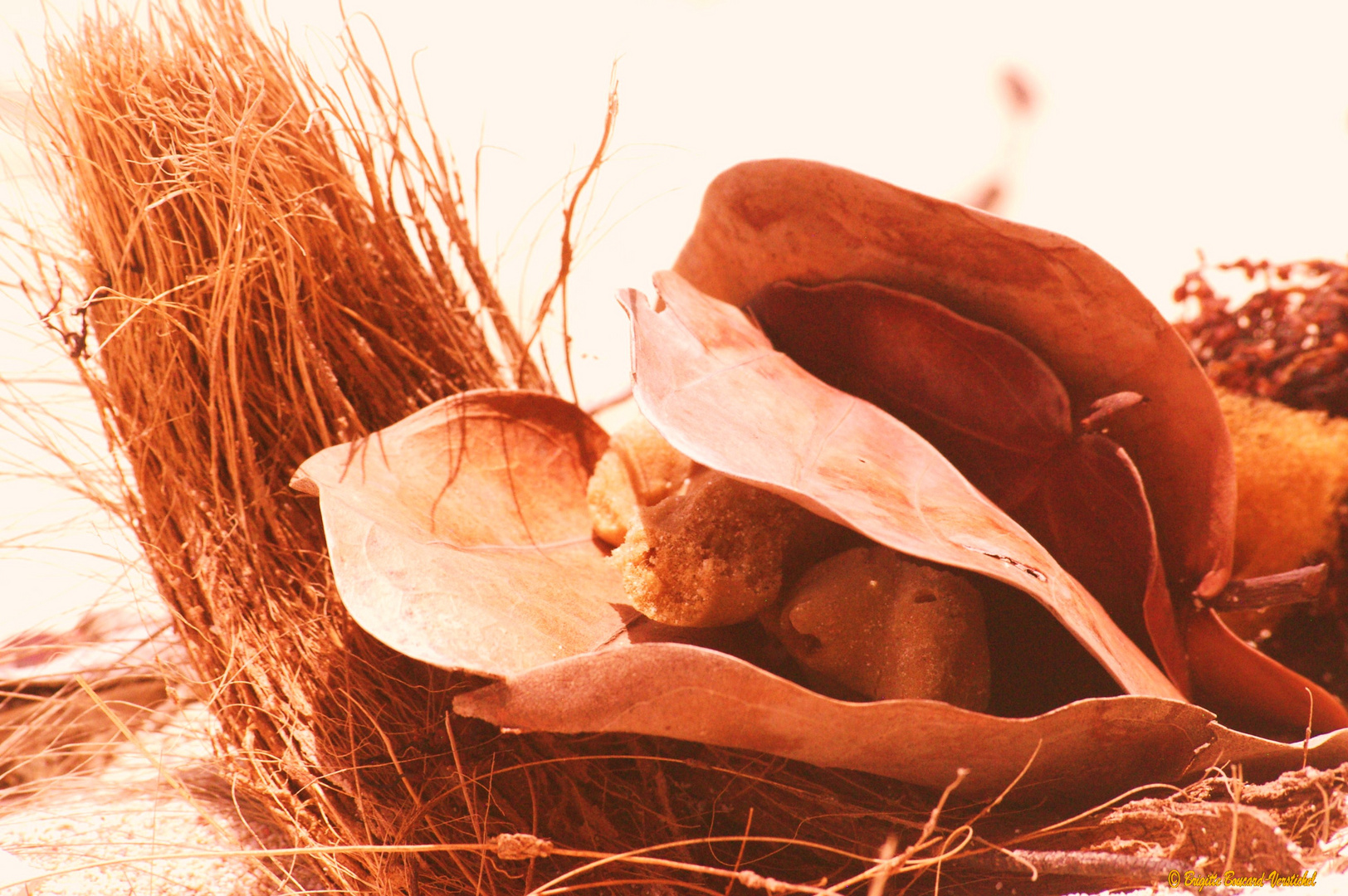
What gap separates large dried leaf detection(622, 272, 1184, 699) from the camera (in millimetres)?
447

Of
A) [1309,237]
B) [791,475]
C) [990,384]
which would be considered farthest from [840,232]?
[1309,237]

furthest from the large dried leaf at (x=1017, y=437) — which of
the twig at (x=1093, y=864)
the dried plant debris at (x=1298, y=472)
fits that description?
the dried plant debris at (x=1298, y=472)

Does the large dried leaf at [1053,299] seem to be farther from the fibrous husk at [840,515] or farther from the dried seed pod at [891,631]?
the dried seed pod at [891,631]

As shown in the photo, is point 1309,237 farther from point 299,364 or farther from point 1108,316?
point 299,364

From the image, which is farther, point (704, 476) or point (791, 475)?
point (704, 476)

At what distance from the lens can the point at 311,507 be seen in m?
0.67

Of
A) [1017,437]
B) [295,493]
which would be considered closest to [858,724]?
[1017,437]

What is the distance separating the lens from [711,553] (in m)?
0.53

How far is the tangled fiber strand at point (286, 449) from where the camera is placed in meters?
0.59

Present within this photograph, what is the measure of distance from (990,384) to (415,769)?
17.0 inches

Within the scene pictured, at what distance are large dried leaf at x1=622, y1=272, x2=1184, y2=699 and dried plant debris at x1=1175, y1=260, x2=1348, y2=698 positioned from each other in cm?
36

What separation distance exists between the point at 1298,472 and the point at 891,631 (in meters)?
0.52

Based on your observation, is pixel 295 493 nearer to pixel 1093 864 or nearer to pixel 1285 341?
pixel 1093 864

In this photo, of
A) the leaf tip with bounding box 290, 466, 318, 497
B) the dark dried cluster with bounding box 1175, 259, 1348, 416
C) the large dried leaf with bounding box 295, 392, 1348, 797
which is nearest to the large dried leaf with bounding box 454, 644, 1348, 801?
the large dried leaf with bounding box 295, 392, 1348, 797
